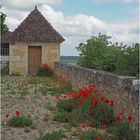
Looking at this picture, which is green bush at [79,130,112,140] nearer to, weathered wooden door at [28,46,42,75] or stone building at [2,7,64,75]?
stone building at [2,7,64,75]

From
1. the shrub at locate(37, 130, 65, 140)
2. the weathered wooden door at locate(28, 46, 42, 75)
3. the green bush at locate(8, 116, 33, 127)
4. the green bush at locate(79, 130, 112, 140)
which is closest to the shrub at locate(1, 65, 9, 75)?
the weathered wooden door at locate(28, 46, 42, 75)

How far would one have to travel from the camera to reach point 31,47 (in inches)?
917

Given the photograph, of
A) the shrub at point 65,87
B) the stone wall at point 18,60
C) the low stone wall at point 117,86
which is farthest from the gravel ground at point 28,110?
the stone wall at point 18,60

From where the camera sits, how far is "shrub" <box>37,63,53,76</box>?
21917mm

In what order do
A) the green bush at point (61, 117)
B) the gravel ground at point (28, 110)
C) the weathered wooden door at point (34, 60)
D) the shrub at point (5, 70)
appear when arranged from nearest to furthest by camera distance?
the gravel ground at point (28, 110) → the green bush at point (61, 117) → the weathered wooden door at point (34, 60) → the shrub at point (5, 70)

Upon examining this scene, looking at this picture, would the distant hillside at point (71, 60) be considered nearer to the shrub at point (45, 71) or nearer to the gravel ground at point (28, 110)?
the shrub at point (45, 71)

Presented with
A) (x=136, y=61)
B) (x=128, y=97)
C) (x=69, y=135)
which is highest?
Answer: (x=136, y=61)

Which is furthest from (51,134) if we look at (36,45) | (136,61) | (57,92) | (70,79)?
(36,45)

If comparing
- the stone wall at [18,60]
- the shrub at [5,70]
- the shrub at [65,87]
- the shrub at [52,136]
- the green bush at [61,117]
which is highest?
the stone wall at [18,60]

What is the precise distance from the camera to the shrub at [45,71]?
71.9 ft

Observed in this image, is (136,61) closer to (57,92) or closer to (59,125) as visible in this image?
(59,125)

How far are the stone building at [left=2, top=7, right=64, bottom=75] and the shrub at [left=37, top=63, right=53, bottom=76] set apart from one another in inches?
36.3

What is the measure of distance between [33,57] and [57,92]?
9.94 metres

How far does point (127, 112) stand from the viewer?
7.80 m
